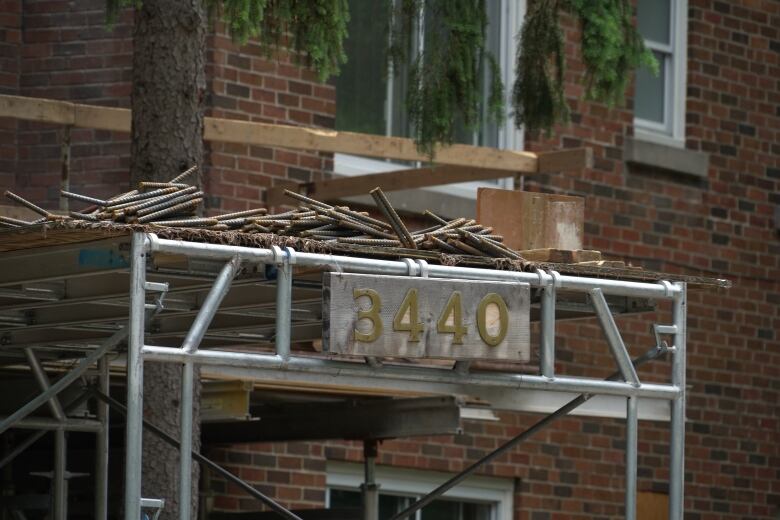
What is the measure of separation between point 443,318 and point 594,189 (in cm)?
675

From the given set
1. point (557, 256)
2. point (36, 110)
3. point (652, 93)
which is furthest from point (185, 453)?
point (652, 93)

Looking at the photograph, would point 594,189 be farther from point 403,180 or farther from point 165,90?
point 165,90

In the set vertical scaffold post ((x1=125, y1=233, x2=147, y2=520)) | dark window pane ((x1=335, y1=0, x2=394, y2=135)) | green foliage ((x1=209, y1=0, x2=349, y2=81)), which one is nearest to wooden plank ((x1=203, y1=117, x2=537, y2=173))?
green foliage ((x1=209, y1=0, x2=349, y2=81))

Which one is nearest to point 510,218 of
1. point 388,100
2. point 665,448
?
point 388,100

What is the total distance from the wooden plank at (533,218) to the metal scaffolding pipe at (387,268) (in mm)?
498

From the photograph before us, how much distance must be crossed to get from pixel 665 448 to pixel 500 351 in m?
6.95

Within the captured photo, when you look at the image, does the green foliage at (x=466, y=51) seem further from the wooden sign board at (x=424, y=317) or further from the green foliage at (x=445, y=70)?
the wooden sign board at (x=424, y=317)

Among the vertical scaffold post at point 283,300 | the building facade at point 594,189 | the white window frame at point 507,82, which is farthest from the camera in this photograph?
the white window frame at point 507,82

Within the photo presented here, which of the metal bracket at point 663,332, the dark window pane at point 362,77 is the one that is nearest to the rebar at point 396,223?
the metal bracket at point 663,332

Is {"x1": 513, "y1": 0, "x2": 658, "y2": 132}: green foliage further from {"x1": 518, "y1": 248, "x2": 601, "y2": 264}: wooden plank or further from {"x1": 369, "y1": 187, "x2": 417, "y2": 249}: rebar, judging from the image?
{"x1": 369, "y1": 187, "x2": 417, "y2": 249}: rebar

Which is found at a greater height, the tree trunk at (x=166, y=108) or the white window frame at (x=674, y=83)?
the white window frame at (x=674, y=83)

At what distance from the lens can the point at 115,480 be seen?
10.8 metres

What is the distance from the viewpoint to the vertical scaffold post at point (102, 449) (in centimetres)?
853

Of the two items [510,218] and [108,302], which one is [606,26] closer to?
[510,218]
